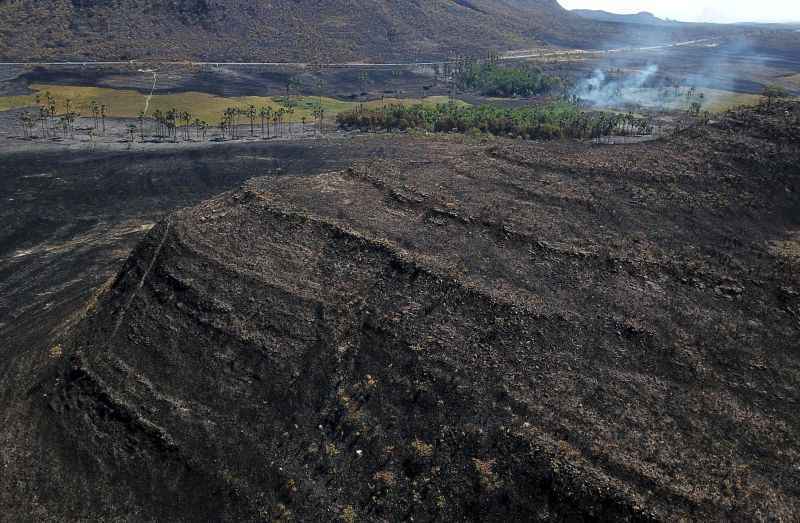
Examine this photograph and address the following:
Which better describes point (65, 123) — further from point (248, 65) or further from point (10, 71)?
point (248, 65)

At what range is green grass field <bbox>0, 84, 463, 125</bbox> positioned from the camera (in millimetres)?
123000

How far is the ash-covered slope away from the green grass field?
88.1 metres

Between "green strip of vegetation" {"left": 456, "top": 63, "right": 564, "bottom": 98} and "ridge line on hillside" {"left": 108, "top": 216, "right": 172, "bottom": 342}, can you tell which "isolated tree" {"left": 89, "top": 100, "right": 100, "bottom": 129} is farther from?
"green strip of vegetation" {"left": 456, "top": 63, "right": 564, "bottom": 98}

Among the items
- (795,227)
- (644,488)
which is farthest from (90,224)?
(795,227)

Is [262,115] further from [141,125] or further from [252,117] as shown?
[141,125]

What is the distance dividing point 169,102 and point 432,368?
121m

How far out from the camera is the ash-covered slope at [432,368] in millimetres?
27484

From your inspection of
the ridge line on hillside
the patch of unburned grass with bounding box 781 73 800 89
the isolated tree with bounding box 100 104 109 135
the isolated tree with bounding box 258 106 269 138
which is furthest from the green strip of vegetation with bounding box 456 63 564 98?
the ridge line on hillside

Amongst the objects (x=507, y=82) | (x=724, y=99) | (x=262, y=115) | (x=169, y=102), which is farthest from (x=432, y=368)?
(x=724, y=99)

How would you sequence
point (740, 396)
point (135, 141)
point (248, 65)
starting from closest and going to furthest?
point (740, 396) < point (135, 141) < point (248, 65)

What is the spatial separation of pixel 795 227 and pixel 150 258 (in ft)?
183

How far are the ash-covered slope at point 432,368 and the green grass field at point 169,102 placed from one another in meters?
88.1

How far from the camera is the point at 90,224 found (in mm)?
69062

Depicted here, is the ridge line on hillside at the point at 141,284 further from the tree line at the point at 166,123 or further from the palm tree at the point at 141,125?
the palm tree at the point at 141,125
